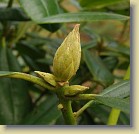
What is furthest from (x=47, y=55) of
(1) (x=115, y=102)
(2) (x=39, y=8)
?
(1) (x=115, y=102)

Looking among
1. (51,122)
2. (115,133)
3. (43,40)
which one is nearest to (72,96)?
(115,133)

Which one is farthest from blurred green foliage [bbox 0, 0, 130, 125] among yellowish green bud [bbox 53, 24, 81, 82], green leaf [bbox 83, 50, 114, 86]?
yellowish green bud [bbox 53, 24, 81, 82]

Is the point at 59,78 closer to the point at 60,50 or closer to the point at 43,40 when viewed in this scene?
the point at 60,50

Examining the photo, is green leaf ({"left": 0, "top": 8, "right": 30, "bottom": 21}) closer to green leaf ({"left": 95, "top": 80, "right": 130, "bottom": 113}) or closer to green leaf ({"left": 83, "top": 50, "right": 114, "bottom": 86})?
green leaf ({"left": 83, "top": 50, "right": 114, "bottom": 86})

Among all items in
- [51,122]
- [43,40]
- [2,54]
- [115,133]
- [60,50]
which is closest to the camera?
[60,50]

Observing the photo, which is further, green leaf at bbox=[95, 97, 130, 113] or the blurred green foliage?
the blurred green foliage

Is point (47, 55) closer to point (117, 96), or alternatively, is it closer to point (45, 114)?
point (45, 114)
